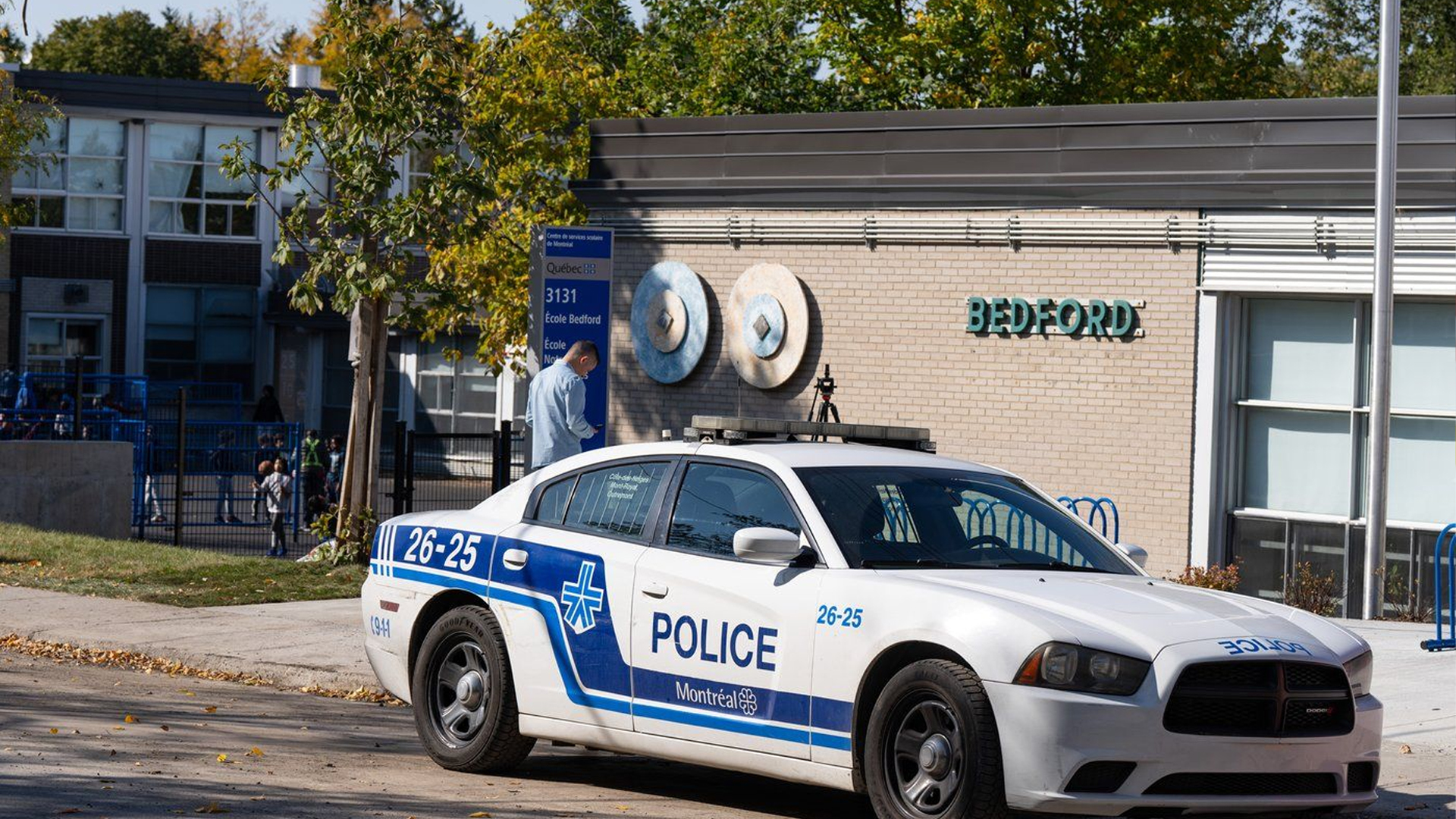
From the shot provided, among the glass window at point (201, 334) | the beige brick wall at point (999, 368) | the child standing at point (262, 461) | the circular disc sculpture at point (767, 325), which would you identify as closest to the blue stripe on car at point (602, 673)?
the beige brick wall at point (999, 368)

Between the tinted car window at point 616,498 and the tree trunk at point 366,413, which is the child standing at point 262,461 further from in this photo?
the tinted car window at point 616,498

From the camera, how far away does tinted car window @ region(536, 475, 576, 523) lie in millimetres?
8461

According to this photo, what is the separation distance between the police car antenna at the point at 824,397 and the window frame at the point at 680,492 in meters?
10.1

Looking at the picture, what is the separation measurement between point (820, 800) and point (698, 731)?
0.93 metres

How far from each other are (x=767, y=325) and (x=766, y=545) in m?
12.4

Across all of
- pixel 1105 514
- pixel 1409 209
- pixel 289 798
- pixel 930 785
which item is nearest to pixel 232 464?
pixel 1105 514

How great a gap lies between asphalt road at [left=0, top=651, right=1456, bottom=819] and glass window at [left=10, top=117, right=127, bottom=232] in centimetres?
3192

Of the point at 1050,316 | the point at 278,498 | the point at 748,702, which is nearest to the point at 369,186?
the point at 1050,316

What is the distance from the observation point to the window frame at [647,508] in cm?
798

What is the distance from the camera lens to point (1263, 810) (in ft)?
21.7

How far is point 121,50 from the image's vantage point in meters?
68.1

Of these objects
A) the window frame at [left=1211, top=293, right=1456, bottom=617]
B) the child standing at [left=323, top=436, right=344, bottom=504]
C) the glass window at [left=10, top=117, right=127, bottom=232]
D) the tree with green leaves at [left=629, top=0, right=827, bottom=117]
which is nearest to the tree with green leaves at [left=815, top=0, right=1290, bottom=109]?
the tree with green leaves at [left=629, top=0, right=827, bottom=117]

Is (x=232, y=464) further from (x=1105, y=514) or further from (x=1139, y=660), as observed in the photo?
(x=1139, y=660)

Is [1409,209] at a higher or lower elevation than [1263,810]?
higher
